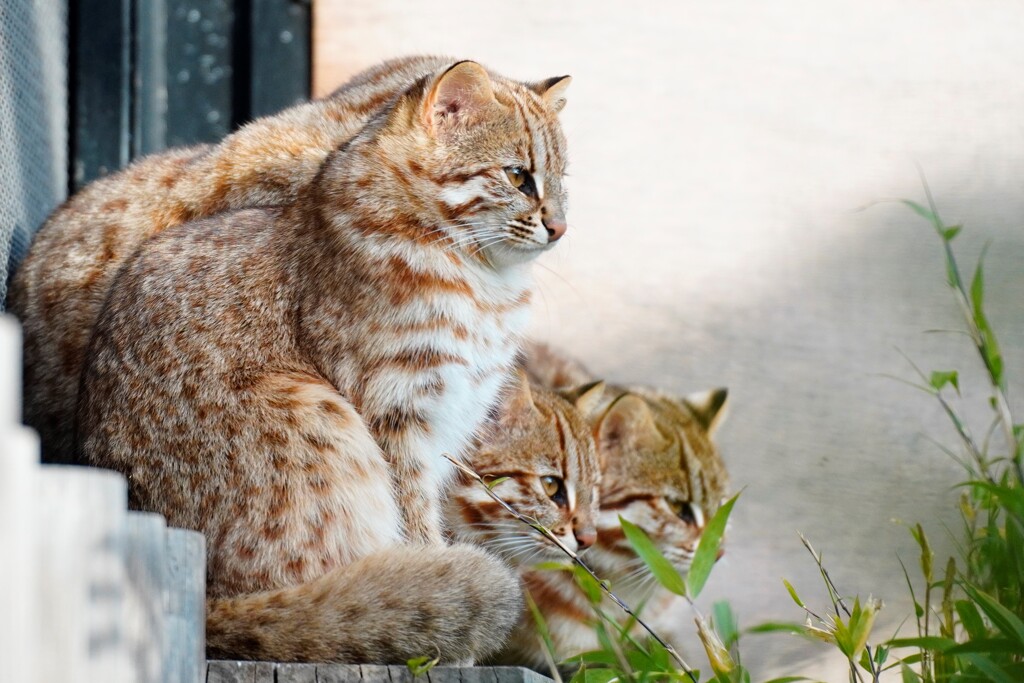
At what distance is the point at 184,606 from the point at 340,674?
1.38 feet

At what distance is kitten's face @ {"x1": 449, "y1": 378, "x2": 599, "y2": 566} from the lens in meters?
3.00

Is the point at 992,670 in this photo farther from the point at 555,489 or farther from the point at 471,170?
the point at 471,170

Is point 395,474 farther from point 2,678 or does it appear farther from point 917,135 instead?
point 917,135

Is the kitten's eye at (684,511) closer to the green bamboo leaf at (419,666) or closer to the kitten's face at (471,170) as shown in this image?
the kitten's face at (471,170)

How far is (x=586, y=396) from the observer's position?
3.41m

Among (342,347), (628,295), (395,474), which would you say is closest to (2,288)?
(342,347)

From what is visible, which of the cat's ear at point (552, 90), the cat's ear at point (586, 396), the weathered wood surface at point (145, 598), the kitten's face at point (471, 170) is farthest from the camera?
the cat's ear at point (586, 396)

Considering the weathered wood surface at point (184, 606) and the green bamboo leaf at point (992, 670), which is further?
the green bamboo leaf at point (992, 670)

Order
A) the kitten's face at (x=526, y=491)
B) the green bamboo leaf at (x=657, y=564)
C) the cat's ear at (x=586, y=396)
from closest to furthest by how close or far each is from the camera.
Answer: the green bamboo leaf at (x=657, y=564) → the kitten's face at (x=526, y=491) → the cat's ear at (x=586, y=396)

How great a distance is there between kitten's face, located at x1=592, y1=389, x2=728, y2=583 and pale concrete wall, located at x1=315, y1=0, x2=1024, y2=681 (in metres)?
0.86

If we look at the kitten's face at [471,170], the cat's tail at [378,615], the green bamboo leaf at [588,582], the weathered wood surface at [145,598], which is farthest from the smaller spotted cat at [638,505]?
the weathered wood surface at [145,598]

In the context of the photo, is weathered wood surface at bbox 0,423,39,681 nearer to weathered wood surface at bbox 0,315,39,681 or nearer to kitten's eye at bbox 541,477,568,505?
weathered wood surface at bbox 0,315,39,681

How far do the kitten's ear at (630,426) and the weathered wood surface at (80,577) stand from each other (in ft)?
7.39

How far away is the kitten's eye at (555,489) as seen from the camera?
3057 mm
